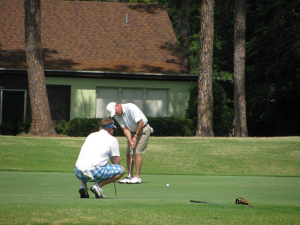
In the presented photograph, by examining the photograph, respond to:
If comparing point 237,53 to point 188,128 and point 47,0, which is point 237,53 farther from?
point 47,0

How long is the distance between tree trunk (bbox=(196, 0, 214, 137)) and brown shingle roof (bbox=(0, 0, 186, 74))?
3670 mm

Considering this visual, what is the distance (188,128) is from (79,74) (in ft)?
19.3

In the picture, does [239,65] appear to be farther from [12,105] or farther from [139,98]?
[12,105]

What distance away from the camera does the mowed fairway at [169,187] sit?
6473 millimetres

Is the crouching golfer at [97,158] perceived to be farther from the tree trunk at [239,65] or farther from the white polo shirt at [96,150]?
the tree trunk at [239,65]

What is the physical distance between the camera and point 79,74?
2772 centimetres

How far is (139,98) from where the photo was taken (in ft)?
94.3

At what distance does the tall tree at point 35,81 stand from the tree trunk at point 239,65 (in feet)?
32.9

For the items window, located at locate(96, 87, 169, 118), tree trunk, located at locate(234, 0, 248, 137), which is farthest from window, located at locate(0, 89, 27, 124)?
tree trunk, located at locate(234, 0, 248, 137)

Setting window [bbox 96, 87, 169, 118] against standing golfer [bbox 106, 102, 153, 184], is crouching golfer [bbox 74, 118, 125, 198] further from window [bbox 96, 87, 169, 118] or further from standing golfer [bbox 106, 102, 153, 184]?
window [bbox 96, 87, 169, 118]

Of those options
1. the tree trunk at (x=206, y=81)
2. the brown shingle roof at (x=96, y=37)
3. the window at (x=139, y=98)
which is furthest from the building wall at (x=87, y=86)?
the tree trunk at (x=206, y=81)

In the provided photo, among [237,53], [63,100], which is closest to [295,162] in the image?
[237,53]

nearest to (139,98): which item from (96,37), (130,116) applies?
(96,37)

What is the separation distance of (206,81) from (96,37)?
327 inches
